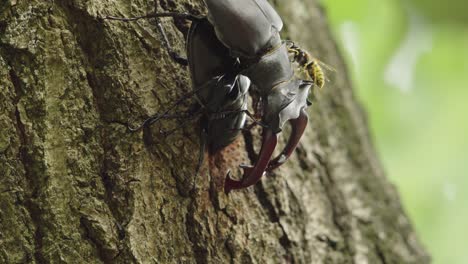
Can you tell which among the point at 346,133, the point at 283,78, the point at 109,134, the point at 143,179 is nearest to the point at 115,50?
the point at 109,134

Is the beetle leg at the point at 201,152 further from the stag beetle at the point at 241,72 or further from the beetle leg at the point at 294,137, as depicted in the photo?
the beetle leg at the point at 294,137

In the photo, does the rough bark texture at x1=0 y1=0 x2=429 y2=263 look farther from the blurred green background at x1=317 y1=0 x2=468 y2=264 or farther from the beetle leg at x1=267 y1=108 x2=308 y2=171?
the blurred green background at x1=317 y1=0 x2=468 y2=264

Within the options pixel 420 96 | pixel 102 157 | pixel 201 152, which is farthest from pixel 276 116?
pixel 420 96

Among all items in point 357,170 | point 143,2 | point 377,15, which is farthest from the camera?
point 377,15

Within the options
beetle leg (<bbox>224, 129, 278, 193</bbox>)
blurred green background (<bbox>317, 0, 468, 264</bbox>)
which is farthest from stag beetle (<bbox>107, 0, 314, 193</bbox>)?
blurred green background (<bbox>317, 0, 468, 264</bbox>)

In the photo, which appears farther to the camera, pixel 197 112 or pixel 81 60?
pixel 197 112

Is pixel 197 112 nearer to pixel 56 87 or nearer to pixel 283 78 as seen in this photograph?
pixel 283 78

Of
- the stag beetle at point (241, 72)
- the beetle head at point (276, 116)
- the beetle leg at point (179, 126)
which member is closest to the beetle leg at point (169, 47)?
the stag beetle at point (241, 72)
